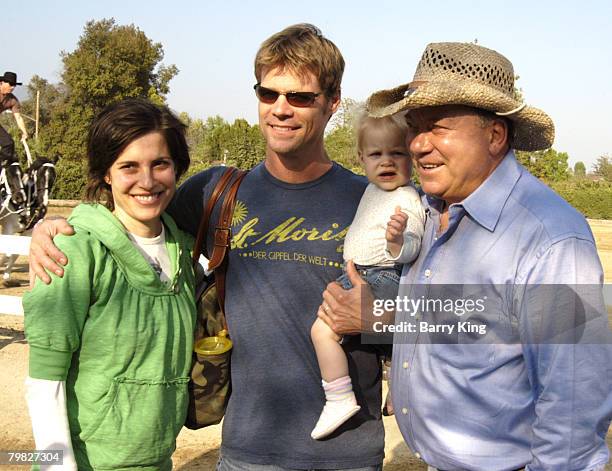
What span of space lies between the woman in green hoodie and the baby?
0.57 metres

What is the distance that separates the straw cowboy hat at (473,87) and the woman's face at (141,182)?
2.97ft

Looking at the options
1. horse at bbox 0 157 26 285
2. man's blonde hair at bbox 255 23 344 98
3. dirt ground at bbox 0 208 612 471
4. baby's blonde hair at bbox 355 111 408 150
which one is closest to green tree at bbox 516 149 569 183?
horse at bbox 0 157 26 285

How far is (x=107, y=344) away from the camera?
2.38 metres

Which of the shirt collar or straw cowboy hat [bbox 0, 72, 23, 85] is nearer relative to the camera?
the shirt collar

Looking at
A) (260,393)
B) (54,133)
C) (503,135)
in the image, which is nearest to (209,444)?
(260,393)

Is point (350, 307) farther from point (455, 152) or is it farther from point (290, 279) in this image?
point (455, 152)

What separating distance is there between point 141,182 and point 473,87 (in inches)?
49.8

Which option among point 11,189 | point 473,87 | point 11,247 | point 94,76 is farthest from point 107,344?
point 94,76

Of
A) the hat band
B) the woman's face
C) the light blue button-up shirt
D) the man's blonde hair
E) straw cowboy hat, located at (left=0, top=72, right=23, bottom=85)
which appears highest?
straw cowboy hat, located at (left=0, top=72, right=23, bottom=85)

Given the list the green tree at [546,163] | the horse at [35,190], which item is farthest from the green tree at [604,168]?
the horse at [35,190]

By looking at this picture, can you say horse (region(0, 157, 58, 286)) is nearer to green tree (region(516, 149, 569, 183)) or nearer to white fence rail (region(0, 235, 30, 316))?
white fence rail (region(0, 235, 30, 316))

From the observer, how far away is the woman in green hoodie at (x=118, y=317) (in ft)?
7.43

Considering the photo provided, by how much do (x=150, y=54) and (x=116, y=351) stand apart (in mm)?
40063

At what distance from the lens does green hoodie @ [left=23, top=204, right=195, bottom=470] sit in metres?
2.27
